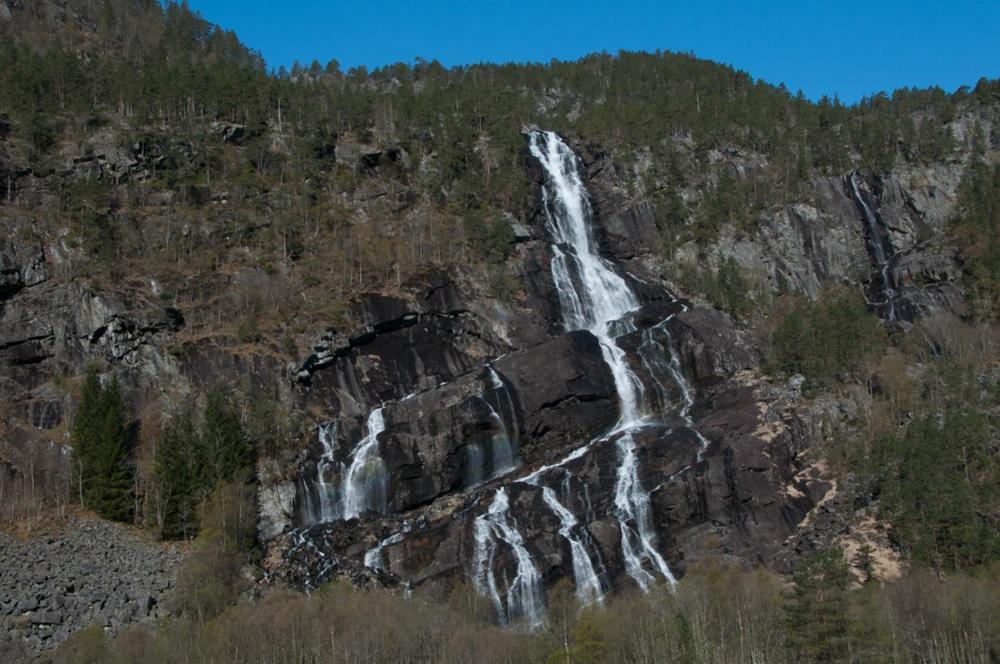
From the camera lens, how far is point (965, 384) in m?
74.8

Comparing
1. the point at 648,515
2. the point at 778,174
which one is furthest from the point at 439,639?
the point at 778,174

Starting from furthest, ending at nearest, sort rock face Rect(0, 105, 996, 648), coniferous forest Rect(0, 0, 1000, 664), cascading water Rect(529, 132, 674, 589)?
1. cascading water Rect(529, 132, 674, 589)
2. rock face Rect(0, 105, 996, 648)
3. coniferous forest Rect(0, 0, 1000, 664)

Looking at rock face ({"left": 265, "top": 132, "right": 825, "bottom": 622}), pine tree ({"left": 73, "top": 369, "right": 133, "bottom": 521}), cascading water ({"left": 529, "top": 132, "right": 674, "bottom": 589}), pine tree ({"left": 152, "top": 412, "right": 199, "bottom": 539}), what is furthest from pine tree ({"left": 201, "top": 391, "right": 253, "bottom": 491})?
cascading water ({"left": 529, "top": 132, "right": 674, "bottom": 589})

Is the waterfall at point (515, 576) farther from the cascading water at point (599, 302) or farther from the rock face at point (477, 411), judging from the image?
the cascading water at point (599, 302)

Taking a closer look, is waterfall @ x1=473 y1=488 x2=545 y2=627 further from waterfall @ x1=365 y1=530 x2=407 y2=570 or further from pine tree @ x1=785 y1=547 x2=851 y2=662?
pine tree @ x1=785 y1=547 x2=851 y2=662

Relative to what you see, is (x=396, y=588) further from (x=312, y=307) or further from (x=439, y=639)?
(x=312, y=307)

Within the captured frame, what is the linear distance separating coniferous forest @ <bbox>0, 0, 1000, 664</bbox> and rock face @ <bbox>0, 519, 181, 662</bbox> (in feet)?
1.81

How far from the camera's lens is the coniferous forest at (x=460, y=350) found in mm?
52062

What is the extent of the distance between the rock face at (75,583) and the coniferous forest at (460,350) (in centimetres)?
55

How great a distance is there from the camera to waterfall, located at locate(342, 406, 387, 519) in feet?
231

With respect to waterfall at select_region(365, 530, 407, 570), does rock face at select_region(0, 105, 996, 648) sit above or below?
above

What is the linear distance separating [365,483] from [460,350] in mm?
19866

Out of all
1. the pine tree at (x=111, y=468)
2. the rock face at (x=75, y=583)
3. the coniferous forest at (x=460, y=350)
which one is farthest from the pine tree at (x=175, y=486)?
the pine tree at (x=111, y=468)

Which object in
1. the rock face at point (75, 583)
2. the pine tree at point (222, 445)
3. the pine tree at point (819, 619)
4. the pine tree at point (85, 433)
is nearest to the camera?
the pine tree at point (819, 619)
